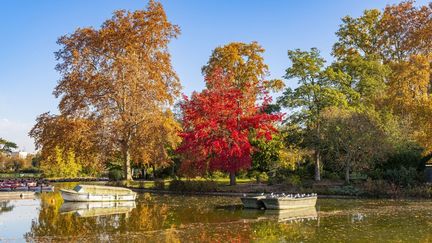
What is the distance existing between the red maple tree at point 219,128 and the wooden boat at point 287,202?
9910mm

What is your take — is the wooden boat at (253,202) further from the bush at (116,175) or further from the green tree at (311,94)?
the bush at (116,175)

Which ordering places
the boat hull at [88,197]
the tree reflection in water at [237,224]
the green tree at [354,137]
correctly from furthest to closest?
the green tree at [354,137], the boat hull at [88,197], the tree reflection in water at [237,224]

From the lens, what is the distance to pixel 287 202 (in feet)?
94.0

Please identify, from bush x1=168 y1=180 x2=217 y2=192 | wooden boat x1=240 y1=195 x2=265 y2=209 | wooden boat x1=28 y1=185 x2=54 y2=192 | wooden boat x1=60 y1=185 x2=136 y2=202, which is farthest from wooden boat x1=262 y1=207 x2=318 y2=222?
wooden boat x1=28 y1=185 x2=54 y2=192

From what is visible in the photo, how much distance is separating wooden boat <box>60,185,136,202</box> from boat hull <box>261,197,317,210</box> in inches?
453

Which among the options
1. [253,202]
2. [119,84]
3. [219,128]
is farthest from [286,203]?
[119,84]

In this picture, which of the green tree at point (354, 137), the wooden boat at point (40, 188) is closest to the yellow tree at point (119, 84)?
the wooden boat at point (40, 188)

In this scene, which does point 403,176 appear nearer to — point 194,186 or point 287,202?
point 287,202

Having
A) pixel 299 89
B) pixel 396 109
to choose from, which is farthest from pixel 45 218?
pixel 396 109

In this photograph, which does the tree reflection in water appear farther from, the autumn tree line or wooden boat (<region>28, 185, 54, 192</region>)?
wooden boat (<region>28, 185, 54, 192</region>)

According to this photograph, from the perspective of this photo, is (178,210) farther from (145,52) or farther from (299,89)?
(145,52)

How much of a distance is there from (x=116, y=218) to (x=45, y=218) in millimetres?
3763

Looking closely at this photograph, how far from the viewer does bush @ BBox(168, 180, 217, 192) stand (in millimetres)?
40688

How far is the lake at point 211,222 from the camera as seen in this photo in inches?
727
